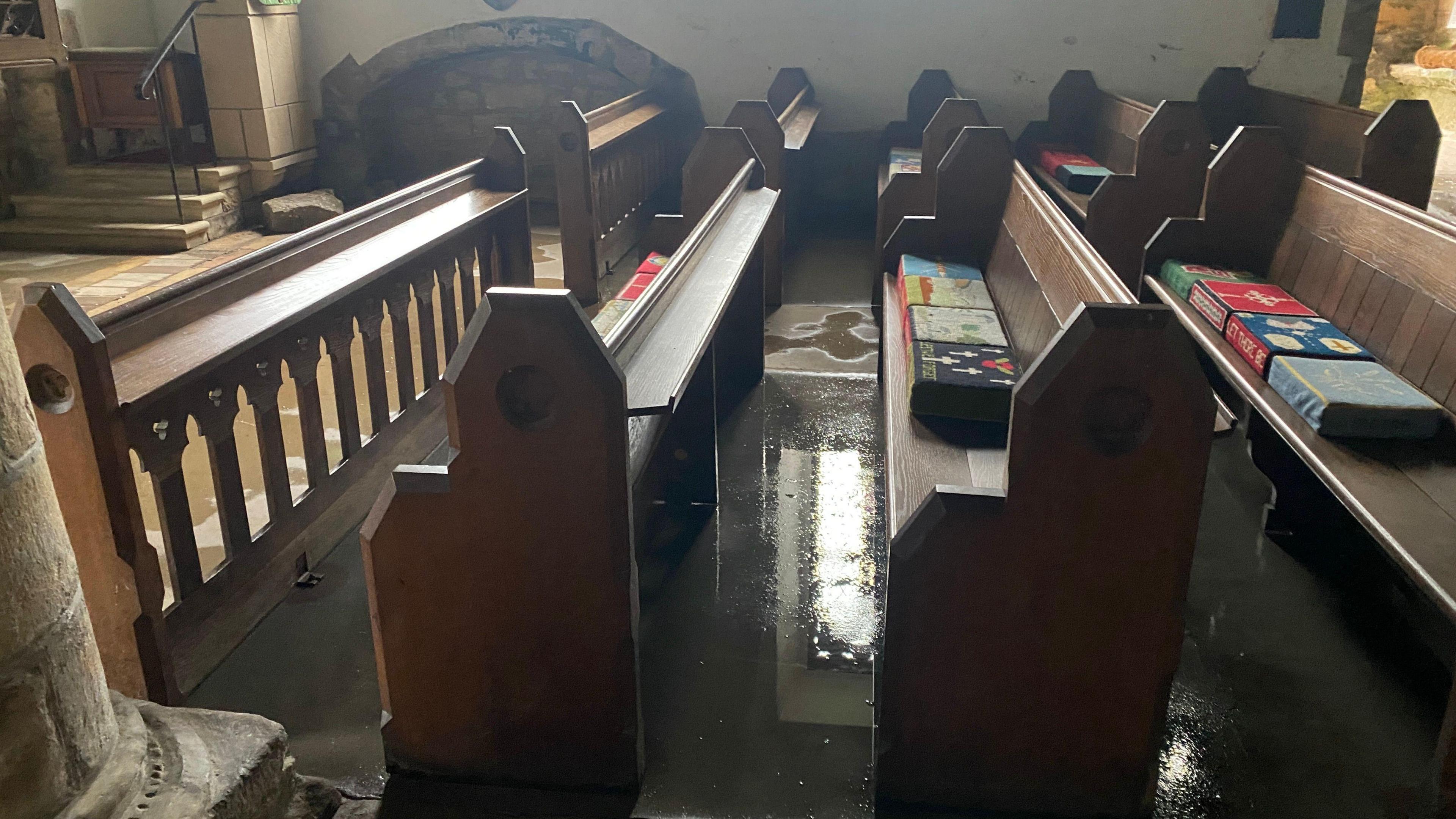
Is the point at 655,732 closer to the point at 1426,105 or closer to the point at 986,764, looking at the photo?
the point at 986,764

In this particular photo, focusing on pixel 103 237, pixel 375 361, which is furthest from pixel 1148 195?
pixel 103 237

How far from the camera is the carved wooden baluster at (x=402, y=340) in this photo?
2881 millimetres

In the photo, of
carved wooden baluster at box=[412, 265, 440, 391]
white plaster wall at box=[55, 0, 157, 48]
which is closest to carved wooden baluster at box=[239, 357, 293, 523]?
carved wooden baluster at box=[412, 265, 440, 391]

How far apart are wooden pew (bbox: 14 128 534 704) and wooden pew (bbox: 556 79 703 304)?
3.88 ft

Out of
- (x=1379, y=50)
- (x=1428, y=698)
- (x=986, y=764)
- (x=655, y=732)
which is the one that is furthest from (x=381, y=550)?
(x=1379, y=50)

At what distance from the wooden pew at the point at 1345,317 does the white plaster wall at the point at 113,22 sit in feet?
21.3

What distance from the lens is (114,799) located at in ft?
4.20

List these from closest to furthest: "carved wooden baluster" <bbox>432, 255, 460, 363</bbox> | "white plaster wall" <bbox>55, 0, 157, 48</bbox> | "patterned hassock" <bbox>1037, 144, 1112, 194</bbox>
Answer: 1. "carved wooden baluster" <bbox>432, 255, 460, 363</bbox>
2. "patterned hassock" <bbox>1037, 144, 1112, 194</bbox>
3. "white plaster wall" <bbox>55, 0, 157, 48</bbox>

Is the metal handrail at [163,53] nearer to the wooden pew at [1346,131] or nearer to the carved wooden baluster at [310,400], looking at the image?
the carved wooden baluster at [310,400]

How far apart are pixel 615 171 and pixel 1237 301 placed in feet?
11.3

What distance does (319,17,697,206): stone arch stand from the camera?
21.7ft

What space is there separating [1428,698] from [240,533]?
229cm

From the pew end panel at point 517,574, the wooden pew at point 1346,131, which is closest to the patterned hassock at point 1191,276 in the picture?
the wooden pew at point 1346,131

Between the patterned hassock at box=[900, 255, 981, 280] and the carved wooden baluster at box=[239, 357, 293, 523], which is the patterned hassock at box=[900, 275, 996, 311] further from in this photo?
the carved wooden baluster at box=[239, 357, 293, 523]
